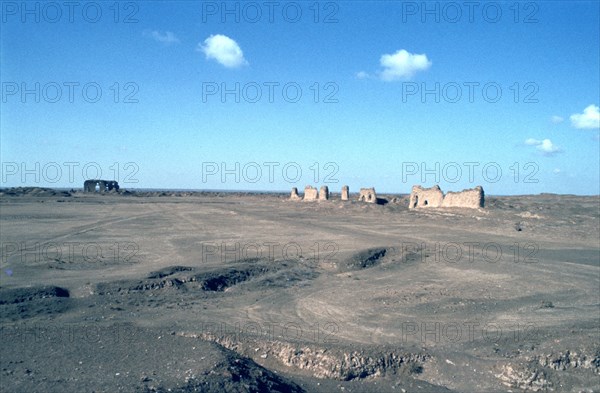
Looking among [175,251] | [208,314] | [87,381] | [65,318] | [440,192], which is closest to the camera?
[87,381]

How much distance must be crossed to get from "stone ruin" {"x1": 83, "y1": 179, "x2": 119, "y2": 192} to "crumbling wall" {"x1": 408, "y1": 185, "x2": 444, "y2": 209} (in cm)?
6862

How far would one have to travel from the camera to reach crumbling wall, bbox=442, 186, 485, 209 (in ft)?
105

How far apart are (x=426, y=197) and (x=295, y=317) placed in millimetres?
31584

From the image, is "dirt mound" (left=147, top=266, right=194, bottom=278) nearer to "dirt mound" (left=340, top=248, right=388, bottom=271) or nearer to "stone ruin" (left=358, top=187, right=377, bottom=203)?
"dirt mound" (left=340, top=248, right=388, bottom=271)

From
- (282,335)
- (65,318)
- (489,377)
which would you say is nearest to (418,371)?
(489,377)

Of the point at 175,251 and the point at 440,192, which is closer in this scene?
the point at 175,251

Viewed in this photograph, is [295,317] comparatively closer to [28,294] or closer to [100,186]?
[28,294]

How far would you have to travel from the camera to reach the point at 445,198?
35.8 m

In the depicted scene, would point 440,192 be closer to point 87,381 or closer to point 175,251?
point 175,251

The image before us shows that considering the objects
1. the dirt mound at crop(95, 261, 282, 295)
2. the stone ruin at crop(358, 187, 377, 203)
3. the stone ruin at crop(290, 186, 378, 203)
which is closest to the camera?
the dirt mound at crop(95, 261, 282, 295)

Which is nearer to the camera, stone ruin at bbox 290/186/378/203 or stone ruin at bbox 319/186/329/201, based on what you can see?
stone ruin at bbox 290/186/378/203

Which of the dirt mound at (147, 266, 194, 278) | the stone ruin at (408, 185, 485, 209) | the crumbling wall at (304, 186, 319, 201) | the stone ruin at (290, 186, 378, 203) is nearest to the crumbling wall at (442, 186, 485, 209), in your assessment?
the stone ruin at (408, 185, 485, 209)

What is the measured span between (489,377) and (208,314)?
6455mm

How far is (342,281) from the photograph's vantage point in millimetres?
13734
